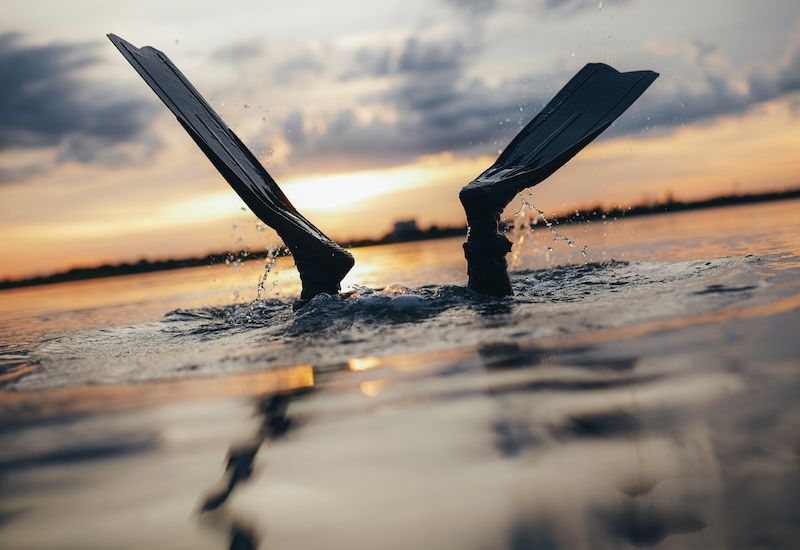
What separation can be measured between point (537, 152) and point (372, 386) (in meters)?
3.76

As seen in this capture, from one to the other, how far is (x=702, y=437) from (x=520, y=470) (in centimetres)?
56

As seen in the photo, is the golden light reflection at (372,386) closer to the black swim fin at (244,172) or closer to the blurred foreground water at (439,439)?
the blurred foreground water at (439,439)

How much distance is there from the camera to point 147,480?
2061 millimetres

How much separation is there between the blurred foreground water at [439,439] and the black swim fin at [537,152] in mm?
1470

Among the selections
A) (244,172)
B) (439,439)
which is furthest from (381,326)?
(439,439)

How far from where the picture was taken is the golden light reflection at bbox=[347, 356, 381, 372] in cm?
344

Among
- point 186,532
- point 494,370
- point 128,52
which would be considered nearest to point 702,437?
point 494,370

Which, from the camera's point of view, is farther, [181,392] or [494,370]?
[181,392]

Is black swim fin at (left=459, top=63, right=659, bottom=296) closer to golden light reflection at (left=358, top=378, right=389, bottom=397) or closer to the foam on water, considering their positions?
the foam on water

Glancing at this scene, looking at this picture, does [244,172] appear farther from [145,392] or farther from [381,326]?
[145,392]

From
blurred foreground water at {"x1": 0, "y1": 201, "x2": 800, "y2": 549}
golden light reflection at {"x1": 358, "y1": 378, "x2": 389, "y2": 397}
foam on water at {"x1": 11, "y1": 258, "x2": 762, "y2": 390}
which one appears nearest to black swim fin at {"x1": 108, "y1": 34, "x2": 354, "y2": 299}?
foam on water at {"x1": 11, "y1": 258, "x2": 762, "y2": 390}

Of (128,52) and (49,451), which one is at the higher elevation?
(128,52)

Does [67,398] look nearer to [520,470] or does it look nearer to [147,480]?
[147,480]

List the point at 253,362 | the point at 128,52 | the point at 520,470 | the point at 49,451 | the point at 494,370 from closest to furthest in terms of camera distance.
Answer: the point at 520,470, the point at 49,451, the point at 494,370, the point at 253,362, the point at 128,52
